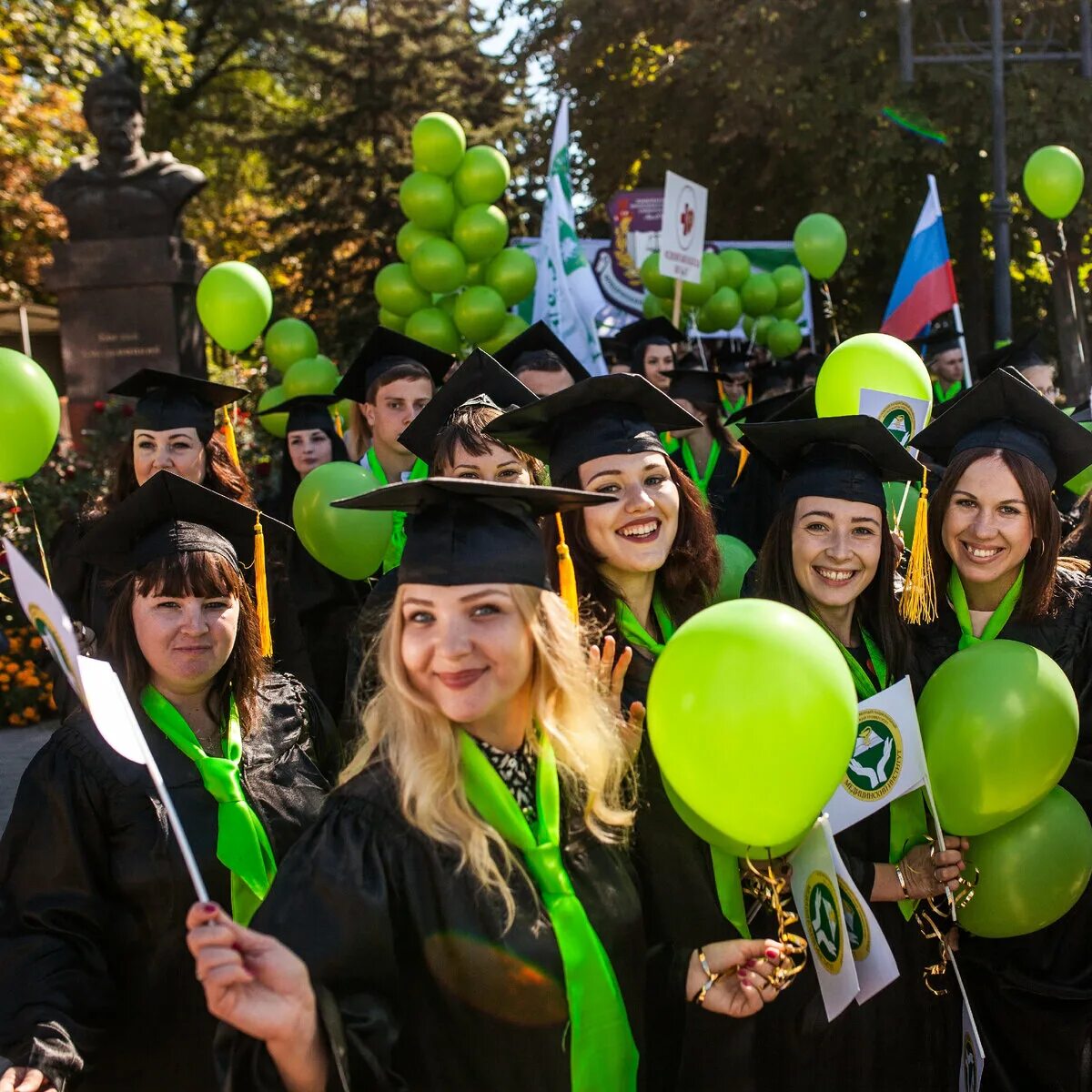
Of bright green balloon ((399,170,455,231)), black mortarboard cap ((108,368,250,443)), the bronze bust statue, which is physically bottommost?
black mortarboard cap ((108,368,250,443))

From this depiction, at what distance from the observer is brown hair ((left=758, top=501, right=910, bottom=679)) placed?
3350 millimetres

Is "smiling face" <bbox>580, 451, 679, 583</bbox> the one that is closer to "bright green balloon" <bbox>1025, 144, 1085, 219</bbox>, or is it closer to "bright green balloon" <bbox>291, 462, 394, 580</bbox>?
"bright green balloon" <bbox>291, 462, 394, 580</bbox>

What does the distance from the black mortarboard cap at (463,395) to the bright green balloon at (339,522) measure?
0.24 meters

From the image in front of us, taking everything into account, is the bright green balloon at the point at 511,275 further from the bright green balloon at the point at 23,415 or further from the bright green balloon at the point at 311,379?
the bright green balloon at the point at 23,415

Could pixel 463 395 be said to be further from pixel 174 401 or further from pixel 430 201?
pixel 430 201

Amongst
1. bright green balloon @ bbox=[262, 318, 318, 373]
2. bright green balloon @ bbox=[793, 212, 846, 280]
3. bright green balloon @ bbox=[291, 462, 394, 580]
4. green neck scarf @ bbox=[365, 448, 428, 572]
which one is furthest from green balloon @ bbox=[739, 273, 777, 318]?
bright green balloon @ bbox=[291, 462, 394, 580]

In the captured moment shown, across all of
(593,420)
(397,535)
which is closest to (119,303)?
(397,535)

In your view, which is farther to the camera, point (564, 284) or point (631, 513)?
point (564, 284)

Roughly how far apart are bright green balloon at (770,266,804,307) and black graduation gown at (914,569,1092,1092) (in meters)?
8.30

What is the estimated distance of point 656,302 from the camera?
10.3 m

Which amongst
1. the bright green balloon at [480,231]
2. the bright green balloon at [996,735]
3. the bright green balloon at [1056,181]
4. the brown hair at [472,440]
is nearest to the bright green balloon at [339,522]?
the brown hair at [472,440]

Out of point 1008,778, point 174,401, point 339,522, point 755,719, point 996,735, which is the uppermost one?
point 174,401

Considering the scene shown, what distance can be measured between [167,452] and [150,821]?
7.93 feet

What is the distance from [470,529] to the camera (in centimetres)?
232
